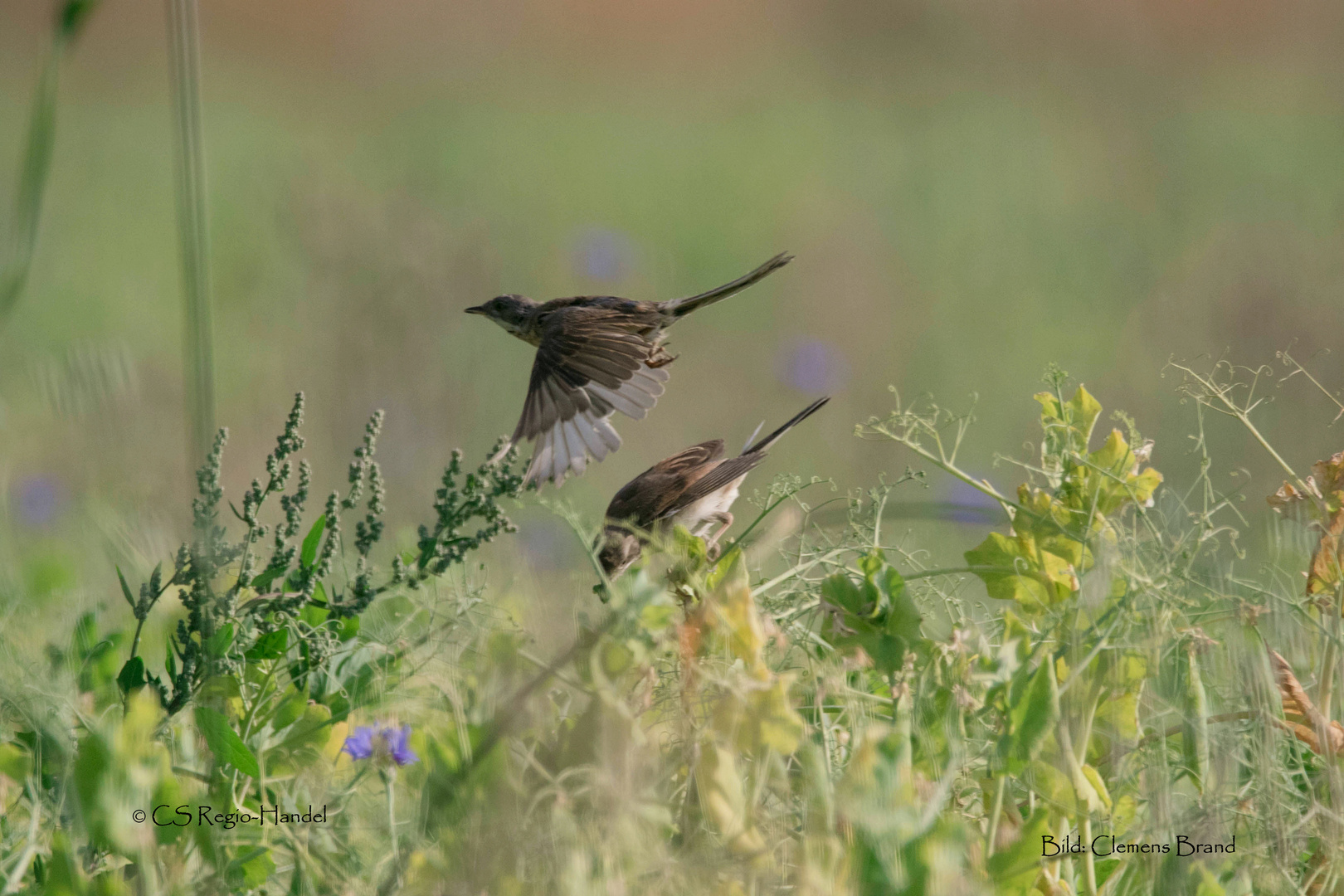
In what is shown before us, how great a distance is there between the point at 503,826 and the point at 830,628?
18.9 inches

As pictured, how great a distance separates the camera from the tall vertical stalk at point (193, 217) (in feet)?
2.75

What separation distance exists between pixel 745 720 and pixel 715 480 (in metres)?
1.77

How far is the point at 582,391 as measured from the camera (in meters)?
3.29

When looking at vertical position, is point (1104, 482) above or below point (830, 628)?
above

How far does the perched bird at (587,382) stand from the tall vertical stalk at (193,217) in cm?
171

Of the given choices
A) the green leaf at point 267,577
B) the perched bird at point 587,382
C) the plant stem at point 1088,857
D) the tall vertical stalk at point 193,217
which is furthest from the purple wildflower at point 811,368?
the tall vertical stalk at point 193,217

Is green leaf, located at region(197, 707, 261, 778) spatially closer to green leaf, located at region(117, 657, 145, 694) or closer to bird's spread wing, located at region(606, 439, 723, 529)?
green leaf, located at region(117, 657, 145, 694)

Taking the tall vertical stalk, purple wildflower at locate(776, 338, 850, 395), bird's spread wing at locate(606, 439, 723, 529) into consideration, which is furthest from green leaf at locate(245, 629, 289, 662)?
purple wildflower at locate(776, 338, 850, 395)

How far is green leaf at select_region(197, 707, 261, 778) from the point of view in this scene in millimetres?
1166

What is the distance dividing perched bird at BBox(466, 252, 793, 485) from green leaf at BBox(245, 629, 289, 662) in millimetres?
1216

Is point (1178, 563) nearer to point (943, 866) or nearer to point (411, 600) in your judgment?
point (943, 866)

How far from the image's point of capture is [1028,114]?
12.2m

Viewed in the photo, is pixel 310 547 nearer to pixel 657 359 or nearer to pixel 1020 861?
pixel 1020 861

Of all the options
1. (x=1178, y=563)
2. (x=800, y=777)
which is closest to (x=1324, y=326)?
(x=1178, y=563)
